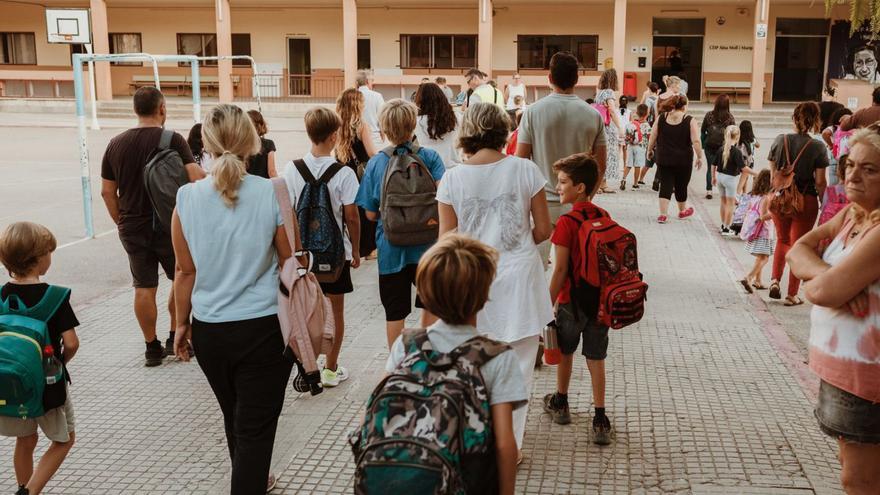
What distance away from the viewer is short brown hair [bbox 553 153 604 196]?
180 inches

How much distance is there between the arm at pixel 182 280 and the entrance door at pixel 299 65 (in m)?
31.4

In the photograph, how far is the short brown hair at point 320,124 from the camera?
16.7 feet

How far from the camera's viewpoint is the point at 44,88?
3528cm

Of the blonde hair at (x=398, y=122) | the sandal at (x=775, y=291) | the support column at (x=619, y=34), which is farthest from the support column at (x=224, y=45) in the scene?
the blonde hair at (x=398, y=122)

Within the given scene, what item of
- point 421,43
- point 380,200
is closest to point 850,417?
point 380,200

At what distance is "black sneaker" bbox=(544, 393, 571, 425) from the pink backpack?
1.74 m

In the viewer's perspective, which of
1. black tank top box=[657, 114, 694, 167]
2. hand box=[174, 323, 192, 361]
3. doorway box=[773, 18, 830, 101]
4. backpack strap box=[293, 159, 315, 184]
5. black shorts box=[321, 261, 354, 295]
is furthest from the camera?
doorway box=[773, 18, 830, 101]

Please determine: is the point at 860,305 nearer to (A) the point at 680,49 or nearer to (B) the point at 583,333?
(B) the point at 583,333

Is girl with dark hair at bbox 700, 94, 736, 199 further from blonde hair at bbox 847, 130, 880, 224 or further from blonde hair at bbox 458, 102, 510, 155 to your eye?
blonde hair at bbox 847, 130, 880, 224

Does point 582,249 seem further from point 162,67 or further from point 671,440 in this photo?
point 162,67

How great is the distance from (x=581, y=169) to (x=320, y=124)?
158cm

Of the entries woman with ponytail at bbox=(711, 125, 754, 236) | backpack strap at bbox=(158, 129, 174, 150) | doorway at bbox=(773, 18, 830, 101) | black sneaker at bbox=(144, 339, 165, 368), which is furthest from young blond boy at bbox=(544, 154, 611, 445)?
doorway at bbox=(773, 18, 830, 101)

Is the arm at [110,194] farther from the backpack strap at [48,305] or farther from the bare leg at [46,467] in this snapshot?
the bare leg at [46,467]

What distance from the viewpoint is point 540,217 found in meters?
4.21
